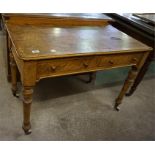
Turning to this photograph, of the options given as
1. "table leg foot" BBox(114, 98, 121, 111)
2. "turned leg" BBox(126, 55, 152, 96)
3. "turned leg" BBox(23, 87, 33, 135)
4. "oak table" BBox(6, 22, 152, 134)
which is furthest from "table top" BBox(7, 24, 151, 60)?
"table leg foot" BBox(114, 98, 121, 111)

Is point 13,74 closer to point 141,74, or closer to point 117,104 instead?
point 117,104

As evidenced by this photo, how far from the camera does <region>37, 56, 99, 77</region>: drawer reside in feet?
3.22

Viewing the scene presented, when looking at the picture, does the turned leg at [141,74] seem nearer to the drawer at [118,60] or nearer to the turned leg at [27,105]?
the drawer at [118,60]

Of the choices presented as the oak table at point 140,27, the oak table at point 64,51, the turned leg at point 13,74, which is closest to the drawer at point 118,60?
the oak table at point 64,51

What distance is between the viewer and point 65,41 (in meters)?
1.11

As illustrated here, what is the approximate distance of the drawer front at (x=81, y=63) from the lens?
0.99 metres

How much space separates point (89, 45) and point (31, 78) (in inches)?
16.0

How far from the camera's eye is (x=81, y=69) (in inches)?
44.2

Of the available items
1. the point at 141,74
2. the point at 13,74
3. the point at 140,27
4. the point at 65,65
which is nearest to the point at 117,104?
the point at 141,74

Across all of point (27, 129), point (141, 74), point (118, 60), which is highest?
point (118, 60)

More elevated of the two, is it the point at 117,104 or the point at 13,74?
the point at 13,74

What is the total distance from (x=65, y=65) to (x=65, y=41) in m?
0.17

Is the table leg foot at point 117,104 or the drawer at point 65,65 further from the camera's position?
the table leg foot at point 117,104
